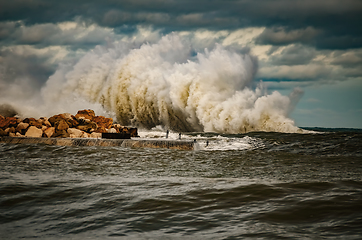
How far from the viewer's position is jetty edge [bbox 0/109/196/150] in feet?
40.0

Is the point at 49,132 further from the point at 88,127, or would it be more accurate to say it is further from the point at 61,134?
the point at 88,127

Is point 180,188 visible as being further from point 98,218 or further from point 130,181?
point 98,218

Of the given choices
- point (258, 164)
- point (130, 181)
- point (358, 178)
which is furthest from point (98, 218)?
point (258, 164)

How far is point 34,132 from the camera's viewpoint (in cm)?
1408

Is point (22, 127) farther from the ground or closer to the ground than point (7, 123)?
closer to the ground

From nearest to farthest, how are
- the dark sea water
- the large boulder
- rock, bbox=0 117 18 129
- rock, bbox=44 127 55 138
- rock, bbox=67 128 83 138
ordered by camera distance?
1. the dark sea water
2. rock, bbox=44 127 55 138
3. rock, bbox=67 128 83 138
4. rock, bbox=0 117 18 129
5. the large boulder

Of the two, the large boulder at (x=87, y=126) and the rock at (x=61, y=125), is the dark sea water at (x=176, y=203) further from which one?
the large boulder at (x=87, y=126)

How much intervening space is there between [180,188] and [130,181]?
1.06 meters

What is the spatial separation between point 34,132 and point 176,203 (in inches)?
450

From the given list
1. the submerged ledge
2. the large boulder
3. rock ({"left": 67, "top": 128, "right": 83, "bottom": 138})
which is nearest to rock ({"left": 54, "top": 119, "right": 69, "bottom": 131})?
rock ({"left": 67, "top": 128, "right": 83, "bottom": 138})

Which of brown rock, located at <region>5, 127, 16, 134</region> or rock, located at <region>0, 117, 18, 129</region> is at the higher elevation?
rock, located at <region>0, 117, 18, 129</region>

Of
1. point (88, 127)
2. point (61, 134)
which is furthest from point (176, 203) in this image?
point (88, 127)

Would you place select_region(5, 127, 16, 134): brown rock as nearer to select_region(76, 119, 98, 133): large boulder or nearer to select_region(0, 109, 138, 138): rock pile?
select_region(0, 109, 138, 138): rock pile

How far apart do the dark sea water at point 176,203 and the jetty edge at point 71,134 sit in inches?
179
